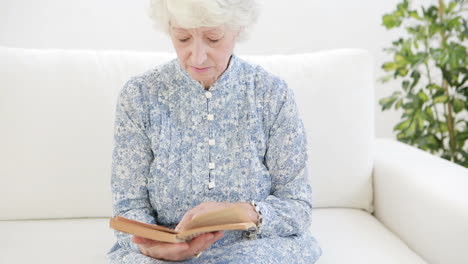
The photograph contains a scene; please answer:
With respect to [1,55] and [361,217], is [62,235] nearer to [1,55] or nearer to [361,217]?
[1,55]

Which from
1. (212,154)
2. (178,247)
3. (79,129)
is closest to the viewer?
(178,247)

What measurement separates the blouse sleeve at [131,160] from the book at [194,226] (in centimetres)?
26

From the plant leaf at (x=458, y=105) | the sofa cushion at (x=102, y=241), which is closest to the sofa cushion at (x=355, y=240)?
the sofa cushion at (x=102, y=241)

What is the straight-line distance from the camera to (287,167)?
5.05 feet

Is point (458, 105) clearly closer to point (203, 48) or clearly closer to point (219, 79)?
point (219, 79)

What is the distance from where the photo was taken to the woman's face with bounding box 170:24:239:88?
1.40m

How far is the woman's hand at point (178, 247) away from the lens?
1.30 metres

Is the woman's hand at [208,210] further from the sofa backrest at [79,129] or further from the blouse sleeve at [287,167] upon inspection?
the sofa backrest at [79,129]

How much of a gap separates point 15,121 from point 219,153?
79 cm

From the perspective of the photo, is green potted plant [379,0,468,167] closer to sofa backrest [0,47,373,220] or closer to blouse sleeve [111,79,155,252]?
sofa backrest [0,47,373,220]

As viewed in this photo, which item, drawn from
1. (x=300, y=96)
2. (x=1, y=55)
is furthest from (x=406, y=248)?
(x=1, y=55)

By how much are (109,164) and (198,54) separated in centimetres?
70

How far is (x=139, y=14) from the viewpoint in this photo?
271cm

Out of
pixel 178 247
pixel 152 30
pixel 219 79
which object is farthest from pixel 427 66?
pixel 178 247
